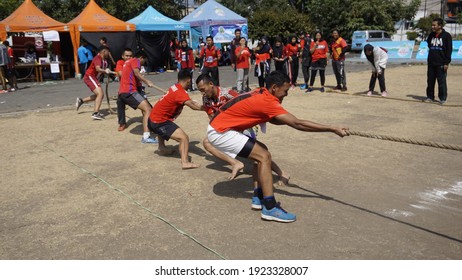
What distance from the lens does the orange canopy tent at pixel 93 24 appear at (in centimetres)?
1855

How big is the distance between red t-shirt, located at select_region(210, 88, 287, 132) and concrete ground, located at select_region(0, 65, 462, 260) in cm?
88

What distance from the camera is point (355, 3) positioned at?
3700 cm

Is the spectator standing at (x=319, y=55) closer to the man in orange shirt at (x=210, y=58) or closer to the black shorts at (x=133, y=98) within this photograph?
the man in orange shirt at (x=210, y=58)

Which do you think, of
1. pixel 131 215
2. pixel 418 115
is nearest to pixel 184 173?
pixel 131 215

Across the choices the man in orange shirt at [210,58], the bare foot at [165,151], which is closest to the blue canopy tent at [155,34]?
the man in orange shirt at [210,58]

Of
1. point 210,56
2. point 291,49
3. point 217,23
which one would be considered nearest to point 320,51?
point 291,49

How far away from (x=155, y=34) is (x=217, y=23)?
3566mm

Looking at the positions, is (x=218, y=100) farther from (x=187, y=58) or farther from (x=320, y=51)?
(x=187, y=58)

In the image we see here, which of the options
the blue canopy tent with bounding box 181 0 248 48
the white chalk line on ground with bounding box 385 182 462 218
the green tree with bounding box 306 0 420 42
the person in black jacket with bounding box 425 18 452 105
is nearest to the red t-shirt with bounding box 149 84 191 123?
the white chalk line on ground with bounding box 385 182 462 218

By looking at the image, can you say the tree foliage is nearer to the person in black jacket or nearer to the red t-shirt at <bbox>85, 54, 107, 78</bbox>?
the red t-shirt at <bbox>85, 54, 107, 78</bbox>

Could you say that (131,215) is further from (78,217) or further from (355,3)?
(355,3)

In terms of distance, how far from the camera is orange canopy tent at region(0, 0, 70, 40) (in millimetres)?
16708

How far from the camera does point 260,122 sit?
411 centimetres

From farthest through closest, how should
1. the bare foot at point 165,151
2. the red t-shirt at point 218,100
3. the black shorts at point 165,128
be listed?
the bare foot at point 165,151 < the black shorts at point 165,128 < the red t-shirt at point 218,100
